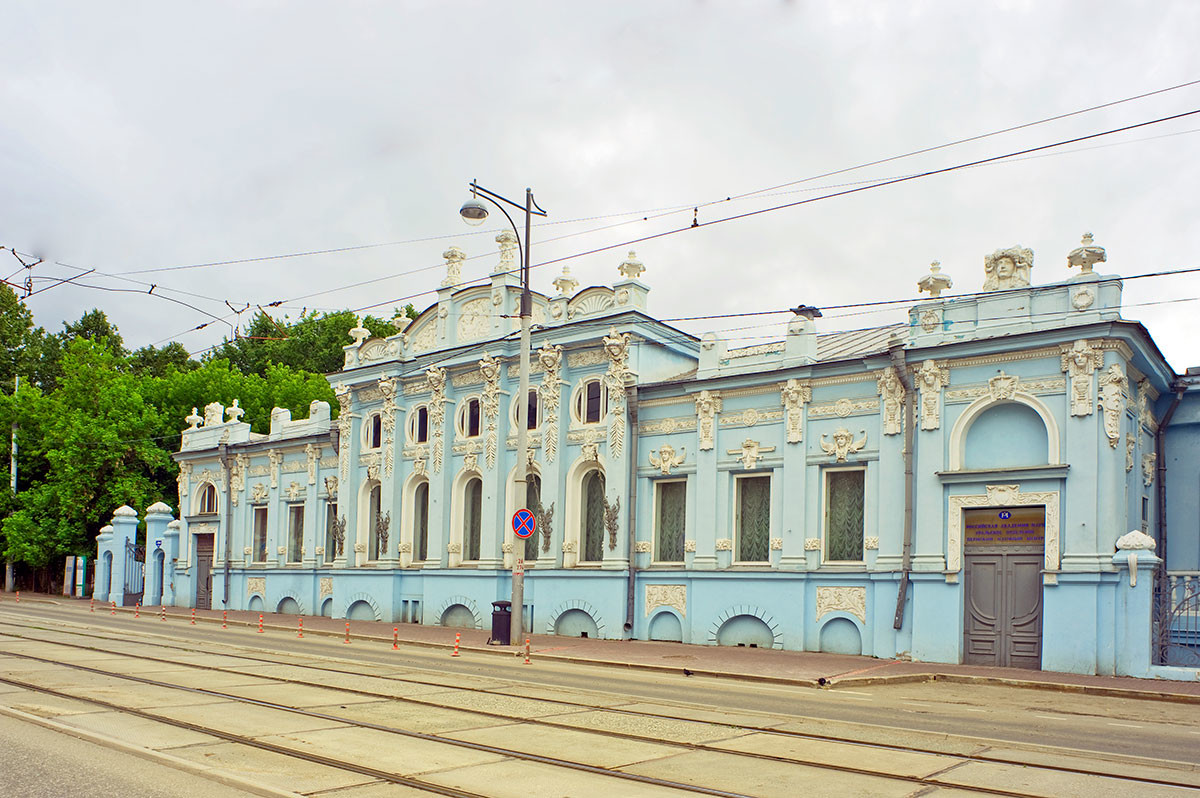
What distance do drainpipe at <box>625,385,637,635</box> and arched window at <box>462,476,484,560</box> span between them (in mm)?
5926

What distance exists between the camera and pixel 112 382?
159 feet

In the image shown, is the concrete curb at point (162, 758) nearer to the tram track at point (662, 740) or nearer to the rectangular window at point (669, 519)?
the tram track at point (662, 740)

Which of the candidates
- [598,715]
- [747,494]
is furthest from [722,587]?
[598,715]

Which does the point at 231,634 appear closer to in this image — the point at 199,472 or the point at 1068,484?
the point at 199,472

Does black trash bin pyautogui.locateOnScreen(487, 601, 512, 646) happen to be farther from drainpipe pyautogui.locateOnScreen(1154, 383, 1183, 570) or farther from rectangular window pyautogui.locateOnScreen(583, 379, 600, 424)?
drainpipe pyautogui.locateOnScreen(1154, 383, 1183, 570)

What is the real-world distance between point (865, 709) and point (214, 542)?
1259 inches

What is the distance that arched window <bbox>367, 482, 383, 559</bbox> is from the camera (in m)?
32.8

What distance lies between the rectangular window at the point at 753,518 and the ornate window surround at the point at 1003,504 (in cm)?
462

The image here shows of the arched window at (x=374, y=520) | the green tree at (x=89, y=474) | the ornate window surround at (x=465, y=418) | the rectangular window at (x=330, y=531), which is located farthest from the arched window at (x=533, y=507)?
the green tree at (x=89, y=474)

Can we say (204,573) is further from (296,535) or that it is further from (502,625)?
(502,625)

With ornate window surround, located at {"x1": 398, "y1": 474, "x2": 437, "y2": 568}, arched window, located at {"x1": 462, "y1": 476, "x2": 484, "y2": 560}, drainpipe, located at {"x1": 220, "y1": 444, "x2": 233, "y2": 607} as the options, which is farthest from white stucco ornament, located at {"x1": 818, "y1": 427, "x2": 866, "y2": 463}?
drainpipe, located at {"x1": 220, "y1": 444, "x2": 233, "y2": 607}

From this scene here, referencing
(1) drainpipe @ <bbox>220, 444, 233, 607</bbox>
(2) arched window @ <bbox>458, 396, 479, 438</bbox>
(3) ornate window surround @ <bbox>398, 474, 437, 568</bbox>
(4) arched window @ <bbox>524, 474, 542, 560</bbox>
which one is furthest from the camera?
(1) drainpipe @ <bbox>220, 444, 233, 607</bbox>

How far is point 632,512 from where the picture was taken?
25719 mm

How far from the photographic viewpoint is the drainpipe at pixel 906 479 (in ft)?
68.2
